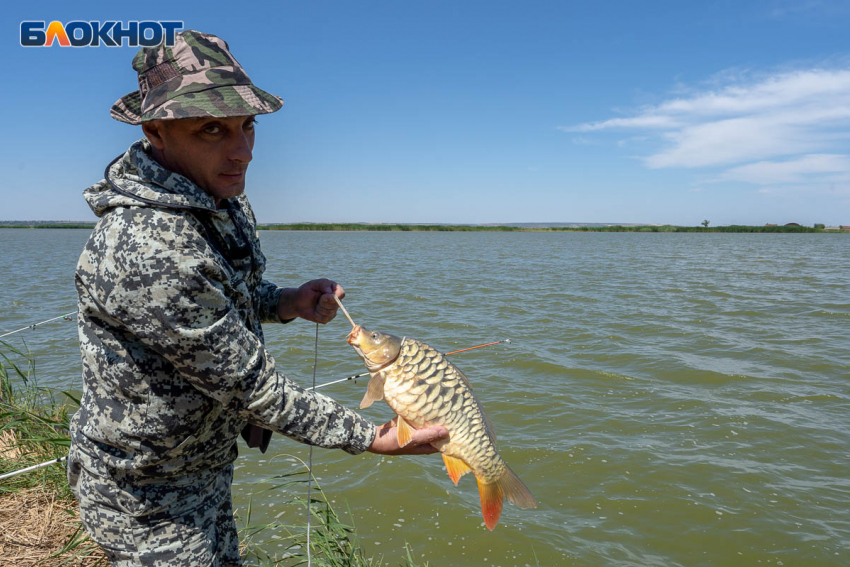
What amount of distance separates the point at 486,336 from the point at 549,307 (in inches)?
159

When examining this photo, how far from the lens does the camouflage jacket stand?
5.64 feet

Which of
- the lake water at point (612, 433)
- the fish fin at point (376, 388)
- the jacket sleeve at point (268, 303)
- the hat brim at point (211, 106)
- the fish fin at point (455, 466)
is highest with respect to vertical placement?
the hat brim at point (211, 106)

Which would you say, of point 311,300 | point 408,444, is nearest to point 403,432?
point 408,444

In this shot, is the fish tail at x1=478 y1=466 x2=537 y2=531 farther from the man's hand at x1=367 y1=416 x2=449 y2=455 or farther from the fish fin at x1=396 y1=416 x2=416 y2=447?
the fish fin at x1=396 y1=416 x2=416 y2=447

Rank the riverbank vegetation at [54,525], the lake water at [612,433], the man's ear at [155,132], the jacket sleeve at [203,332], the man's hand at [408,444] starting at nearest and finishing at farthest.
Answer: the jacket sleeve at [203,332] < the man's ear at [155,132] < the man's hand at [408,444] < the riverbank vegetation at [54,525] < the lake water at [612,433]

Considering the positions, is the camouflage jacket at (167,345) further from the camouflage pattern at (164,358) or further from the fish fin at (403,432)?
the fish fin at (403,432)

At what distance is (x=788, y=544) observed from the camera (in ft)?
15.8

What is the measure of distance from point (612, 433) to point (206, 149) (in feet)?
19.7

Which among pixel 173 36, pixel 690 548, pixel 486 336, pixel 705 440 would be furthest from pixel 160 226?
pixel 486 336

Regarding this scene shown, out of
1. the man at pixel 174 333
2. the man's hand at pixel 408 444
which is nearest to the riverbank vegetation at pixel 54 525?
the man's hand at pixel 408 444

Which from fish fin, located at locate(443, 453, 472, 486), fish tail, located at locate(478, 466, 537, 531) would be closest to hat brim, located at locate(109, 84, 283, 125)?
fish fin, located at locate(443, 453, 472, 486)

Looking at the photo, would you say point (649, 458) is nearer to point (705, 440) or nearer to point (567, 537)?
point (705, 440)

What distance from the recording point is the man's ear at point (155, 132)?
192cm

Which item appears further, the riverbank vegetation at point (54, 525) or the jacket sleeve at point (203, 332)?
the riverbank vegetation at point (54, 525)
